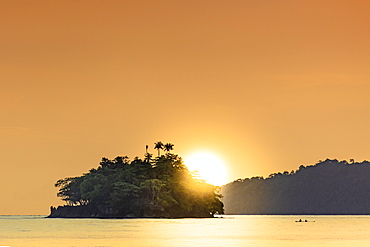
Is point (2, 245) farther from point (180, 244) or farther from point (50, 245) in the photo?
point (180, 244)

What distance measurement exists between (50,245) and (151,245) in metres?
12.2

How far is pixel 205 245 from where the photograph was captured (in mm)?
85875

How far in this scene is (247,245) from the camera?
287 feet

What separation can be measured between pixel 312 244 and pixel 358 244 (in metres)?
5.75

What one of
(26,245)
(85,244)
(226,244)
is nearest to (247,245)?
(226,244)

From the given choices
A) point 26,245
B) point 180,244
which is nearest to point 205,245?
point 180,244

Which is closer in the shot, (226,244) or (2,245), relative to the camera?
(2,245)

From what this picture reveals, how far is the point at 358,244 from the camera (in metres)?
88.9

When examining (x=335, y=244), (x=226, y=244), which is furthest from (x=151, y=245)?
(x=335, y=244)

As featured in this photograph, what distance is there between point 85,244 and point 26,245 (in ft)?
23.2

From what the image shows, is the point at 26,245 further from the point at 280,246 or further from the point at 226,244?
the point at 280,246

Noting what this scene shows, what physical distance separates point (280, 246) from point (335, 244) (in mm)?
8734

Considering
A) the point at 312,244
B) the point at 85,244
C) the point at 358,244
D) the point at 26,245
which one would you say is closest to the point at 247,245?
the point at 312,244

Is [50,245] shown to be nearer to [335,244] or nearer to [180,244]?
[180,244]
